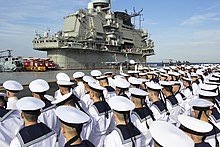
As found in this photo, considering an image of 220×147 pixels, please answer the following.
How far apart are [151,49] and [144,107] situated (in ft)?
166

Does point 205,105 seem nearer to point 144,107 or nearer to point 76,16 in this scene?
point 144,107

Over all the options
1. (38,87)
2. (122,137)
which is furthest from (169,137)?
(38,87)

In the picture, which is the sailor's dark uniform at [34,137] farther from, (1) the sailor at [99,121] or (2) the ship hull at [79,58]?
(2) the ship hull at [79,58]

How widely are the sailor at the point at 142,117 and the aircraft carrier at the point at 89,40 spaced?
2423 cm

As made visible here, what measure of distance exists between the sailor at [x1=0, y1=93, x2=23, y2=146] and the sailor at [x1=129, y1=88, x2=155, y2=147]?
5.63 ft

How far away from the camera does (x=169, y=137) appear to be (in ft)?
5.67

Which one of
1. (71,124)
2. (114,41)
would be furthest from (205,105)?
(114,41)

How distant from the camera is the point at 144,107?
3.46 m

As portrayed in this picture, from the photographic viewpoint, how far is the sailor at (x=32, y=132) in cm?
229

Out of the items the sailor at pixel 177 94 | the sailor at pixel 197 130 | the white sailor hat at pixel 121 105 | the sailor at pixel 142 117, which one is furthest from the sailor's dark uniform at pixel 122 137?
the sailor at pixel 177 94

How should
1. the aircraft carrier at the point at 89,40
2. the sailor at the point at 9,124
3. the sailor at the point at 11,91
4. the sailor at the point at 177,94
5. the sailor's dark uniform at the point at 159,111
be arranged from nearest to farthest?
the sailor at the point at 9,124 < the sailor's dark uniform at the point at 159,111 < the sailor at the point at 11,91 < the sailor at the point at 177,94 < the aircraft carrier at the point at 89,40

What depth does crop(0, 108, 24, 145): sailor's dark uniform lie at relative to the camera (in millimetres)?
2914

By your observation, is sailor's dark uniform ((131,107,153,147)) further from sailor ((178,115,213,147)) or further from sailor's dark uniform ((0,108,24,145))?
sailor's dark uniform ((0,108,24,145))

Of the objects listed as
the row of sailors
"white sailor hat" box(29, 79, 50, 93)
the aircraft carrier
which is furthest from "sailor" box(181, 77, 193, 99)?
the aircraft carrier
